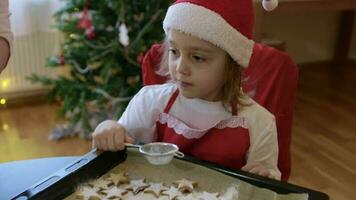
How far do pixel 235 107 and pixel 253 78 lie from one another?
0.53 feet

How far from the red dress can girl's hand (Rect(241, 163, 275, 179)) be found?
0.05 m

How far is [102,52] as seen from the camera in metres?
2.27

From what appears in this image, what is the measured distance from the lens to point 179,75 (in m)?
Result: 0.99

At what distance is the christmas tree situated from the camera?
2.21m

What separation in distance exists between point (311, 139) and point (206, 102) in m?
1.65

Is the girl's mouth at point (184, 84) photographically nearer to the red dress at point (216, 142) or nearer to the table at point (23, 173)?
the red dress at point (216, 142)

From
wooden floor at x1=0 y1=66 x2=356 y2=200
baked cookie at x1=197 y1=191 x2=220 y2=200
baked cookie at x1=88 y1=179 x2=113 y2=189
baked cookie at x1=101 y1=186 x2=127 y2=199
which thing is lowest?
wooden floor at x1=0 y1=66 x2=356 y2=200

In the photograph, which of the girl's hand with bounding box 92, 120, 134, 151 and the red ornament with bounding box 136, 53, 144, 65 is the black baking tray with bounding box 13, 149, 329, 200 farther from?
the red ornament with bounding box 136, 53, 144, 65

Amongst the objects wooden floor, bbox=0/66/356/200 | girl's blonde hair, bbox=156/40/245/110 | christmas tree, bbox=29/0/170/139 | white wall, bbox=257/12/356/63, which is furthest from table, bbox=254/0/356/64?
girl's blonde hair, bbox=156/40/245/110

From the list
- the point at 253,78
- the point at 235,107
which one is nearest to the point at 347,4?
the point at 253,78

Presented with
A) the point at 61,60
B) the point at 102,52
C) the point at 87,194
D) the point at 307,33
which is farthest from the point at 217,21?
the point at 307,33

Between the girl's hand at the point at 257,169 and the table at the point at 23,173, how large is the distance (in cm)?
38

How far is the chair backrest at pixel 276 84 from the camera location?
46.8 inches

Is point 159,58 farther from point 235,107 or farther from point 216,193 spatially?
point 216,193
